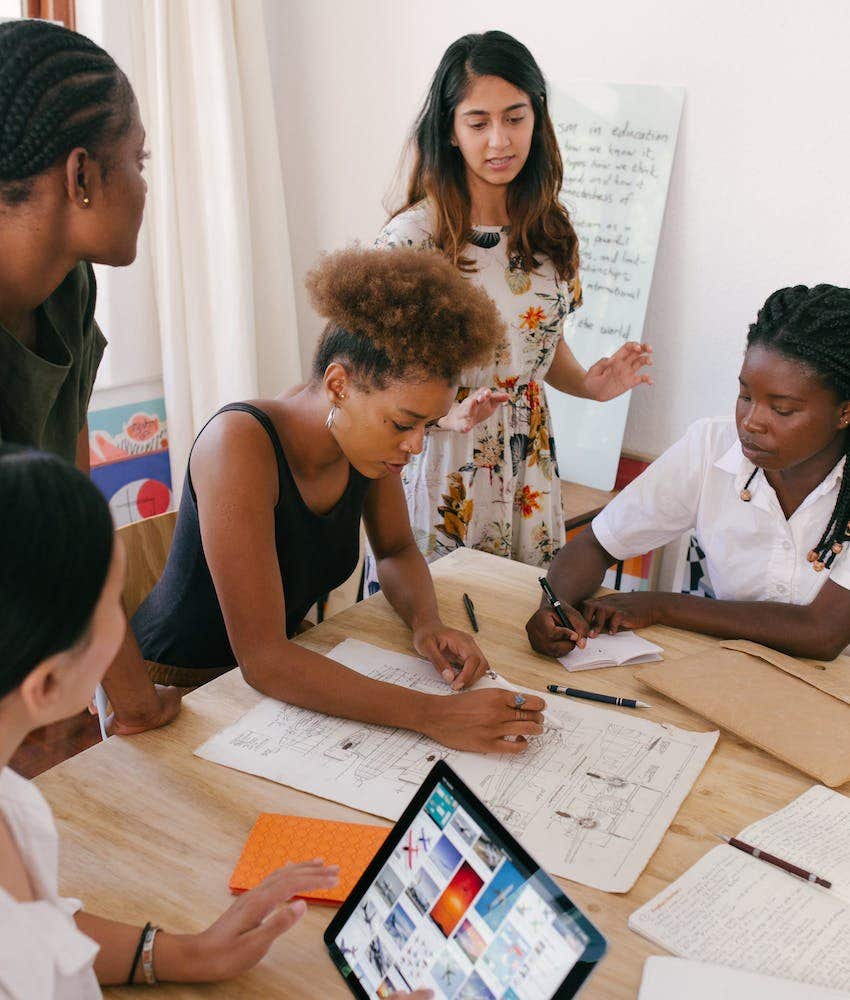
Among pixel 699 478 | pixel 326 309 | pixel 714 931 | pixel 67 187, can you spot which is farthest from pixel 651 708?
pixel 67 187

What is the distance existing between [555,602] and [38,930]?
3.33 feet

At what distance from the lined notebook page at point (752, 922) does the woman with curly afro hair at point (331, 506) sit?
293 millimetres

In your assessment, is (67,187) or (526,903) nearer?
(526,903)

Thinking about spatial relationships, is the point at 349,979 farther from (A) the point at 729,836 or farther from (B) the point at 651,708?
(B) the point at 651,708

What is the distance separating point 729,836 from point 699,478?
0.84 meters

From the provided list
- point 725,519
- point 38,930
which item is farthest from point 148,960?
point 725,519

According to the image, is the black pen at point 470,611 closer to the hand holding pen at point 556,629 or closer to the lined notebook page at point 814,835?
the hand holding pen at point 556,629

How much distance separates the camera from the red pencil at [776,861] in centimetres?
106

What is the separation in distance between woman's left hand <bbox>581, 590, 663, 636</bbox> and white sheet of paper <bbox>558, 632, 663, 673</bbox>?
0.07ft

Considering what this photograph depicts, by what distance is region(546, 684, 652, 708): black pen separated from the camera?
1.41 m

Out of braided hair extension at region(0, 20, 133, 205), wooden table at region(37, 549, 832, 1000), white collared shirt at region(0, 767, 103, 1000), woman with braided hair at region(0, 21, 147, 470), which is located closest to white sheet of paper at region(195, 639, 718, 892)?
wooden table at region(37, 549, 832, 1000)

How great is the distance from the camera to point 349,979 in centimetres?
92

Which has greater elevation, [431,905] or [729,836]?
[431,905]

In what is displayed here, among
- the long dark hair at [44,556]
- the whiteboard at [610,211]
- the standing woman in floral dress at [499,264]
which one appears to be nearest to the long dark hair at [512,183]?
the standing woman in floral dress at [499,264]
